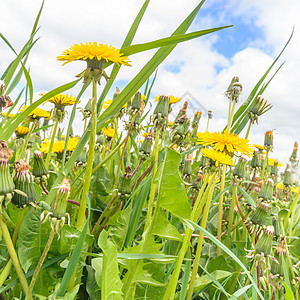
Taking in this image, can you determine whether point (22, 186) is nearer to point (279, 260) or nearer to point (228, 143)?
point (228, 143)

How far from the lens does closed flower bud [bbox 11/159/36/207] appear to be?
86 centimetres

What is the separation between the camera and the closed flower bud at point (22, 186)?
861mm

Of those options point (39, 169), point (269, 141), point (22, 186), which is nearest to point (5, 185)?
point (22, 186)

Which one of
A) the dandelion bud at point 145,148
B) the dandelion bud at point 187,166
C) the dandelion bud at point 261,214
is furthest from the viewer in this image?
the dandelion bud at point 187,166

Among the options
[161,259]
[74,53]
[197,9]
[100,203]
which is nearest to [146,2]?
[197,9]

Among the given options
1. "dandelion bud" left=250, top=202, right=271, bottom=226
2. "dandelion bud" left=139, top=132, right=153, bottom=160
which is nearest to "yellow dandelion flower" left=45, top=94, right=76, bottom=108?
"dandelion bud" left=139, top=132, right=153, bottom=160

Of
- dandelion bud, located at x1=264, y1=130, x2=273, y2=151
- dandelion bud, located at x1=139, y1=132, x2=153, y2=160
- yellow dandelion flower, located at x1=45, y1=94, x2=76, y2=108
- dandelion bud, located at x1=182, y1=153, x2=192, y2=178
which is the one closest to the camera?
yellow dandelion flower, located at x1=45, y1=94, x2=76, y2=108

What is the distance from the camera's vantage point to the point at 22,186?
0.86 m

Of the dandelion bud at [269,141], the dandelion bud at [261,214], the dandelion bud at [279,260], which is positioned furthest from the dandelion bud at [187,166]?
the dandelion bud at [269,141]

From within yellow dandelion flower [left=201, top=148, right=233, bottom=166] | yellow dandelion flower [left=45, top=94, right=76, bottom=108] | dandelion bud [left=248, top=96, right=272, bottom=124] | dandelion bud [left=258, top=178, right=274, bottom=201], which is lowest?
dandelion bud [left=258, top=178, right=274, bottom=201]

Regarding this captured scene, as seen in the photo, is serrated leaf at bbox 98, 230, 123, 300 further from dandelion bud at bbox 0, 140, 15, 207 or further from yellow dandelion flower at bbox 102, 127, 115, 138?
yellow dandelion flower at bbox 102, 127, 115, 138

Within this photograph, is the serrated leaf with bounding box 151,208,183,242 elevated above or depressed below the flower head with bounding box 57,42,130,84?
below

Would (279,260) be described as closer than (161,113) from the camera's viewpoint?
Yes

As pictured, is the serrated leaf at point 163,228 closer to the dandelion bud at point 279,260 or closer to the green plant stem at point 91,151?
the green plant stem at point 91,151
